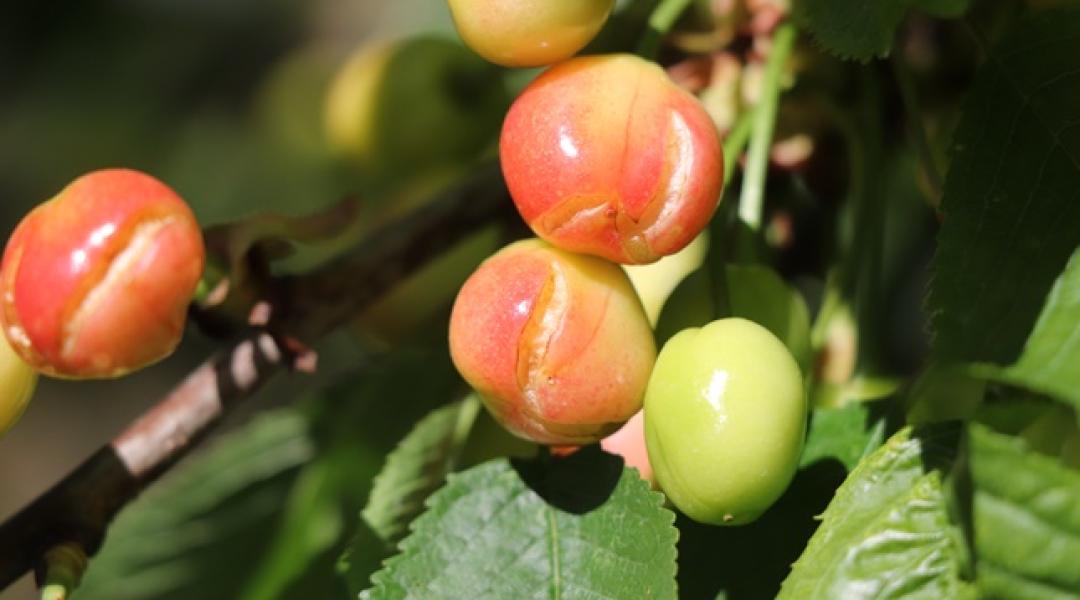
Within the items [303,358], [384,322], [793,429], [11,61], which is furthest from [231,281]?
[11,61]

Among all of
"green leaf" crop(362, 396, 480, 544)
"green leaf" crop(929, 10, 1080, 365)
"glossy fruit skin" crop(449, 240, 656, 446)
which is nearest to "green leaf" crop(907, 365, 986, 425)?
"green leaf" crop(929, 10, 1080, 365)

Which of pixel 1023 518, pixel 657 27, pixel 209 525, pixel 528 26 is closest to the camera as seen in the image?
pixel 1023 518

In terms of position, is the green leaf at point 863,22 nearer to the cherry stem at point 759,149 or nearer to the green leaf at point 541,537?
the cherry stem at point 759,149

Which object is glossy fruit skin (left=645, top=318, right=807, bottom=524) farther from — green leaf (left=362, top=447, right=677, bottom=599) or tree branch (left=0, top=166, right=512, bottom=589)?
tree branch (left=0, top=166, right=512, bottom=589)

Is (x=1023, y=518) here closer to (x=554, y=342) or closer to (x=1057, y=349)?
(x=1057, y=349)

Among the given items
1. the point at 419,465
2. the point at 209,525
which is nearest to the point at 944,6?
the point at 419,465

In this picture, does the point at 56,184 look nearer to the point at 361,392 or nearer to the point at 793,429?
the point at 361,392
